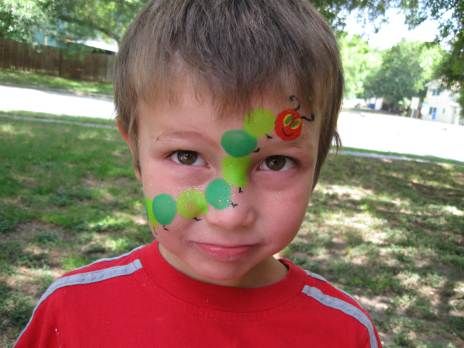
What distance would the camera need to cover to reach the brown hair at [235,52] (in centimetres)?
124

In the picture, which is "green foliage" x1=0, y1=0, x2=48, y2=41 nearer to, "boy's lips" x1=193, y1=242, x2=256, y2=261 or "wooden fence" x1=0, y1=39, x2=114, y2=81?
"wooden fence" x1=0, y1=39, x2=114, y2=81

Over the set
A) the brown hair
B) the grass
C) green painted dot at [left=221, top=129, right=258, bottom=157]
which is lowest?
the grass

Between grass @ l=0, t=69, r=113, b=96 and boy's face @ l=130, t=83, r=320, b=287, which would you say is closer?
boy's face @ l=130, t=83, r=320, b=287

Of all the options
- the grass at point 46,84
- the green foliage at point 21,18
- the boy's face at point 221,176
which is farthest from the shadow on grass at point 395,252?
the green foliage at point 21,18

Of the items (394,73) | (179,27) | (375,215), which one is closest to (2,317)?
(179,27)

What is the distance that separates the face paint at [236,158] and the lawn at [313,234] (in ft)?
7.22

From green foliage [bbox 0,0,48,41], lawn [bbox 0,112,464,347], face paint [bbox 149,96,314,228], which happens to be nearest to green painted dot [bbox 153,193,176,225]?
face paint [bbox 149,96,314,228]

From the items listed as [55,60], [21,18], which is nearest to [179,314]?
[21,18]

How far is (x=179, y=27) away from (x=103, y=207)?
4.40 metres

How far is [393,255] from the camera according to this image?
16.7 feet

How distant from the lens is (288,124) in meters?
1.31

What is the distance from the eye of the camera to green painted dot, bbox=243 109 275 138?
1259mm

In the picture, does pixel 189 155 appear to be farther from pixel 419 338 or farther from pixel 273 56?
pixel 419 338

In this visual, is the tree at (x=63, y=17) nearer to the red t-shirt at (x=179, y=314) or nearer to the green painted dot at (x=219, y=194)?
the red t-shirt at (x=179, y=314)
